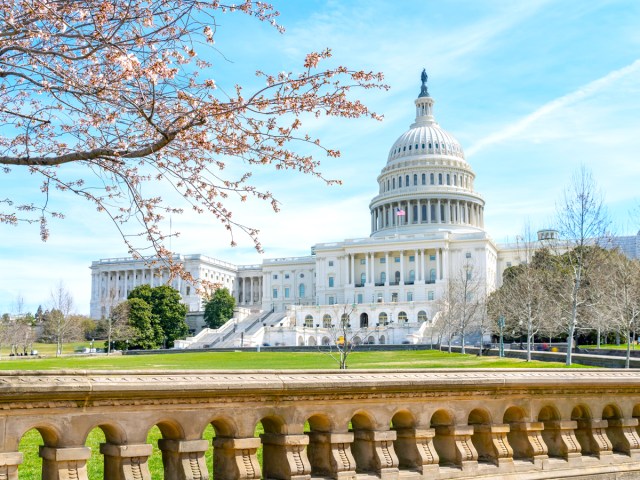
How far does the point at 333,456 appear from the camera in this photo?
850cm

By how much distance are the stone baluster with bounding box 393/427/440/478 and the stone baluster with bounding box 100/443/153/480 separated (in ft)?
10.2

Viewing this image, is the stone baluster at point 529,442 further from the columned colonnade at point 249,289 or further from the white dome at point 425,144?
the columned colonnade at point 249,289

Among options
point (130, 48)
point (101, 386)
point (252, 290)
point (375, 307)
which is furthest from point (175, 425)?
point (252, 290)

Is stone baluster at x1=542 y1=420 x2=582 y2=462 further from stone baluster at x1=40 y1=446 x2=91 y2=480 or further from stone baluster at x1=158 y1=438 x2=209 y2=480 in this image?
stone baluster at x1=40 y1=446 x2=91 y2=480

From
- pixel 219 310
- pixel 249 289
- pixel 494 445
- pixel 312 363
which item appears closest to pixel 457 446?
pixel 494 445

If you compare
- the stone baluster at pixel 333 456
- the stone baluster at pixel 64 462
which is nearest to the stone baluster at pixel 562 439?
Answer: the stone baluster at pixel 333 456

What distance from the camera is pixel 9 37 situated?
8.82 meters

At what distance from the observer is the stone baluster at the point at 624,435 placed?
10.8 metres

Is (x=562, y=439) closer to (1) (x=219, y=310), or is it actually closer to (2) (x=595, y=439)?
(2) (x=595, y=439)

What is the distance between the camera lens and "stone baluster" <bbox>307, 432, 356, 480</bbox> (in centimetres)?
849

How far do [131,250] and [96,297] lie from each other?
190m

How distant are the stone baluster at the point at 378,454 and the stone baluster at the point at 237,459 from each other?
1358mm

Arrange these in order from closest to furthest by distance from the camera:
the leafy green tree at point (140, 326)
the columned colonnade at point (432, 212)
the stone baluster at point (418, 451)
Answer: the stone baluster at point (418, 451) < the leafy green tree at point (140, 326) < the columned colonnade at point (432, 212)

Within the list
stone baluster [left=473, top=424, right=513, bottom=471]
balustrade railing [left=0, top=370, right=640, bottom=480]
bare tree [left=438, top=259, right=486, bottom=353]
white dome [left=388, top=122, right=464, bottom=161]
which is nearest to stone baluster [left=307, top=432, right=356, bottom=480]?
balustrade railing [left=0, top=370, right=640, bottom=480]
